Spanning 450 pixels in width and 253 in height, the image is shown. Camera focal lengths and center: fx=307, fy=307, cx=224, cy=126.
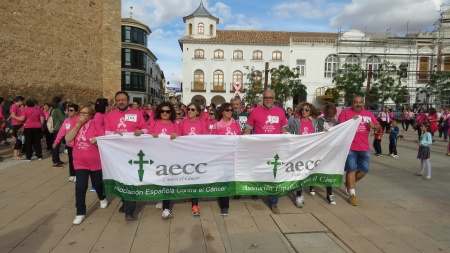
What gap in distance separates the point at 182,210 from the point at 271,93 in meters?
2.37

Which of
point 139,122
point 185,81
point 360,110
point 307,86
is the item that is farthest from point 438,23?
point 139,122

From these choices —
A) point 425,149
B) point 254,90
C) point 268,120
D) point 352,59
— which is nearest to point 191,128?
point 268,120

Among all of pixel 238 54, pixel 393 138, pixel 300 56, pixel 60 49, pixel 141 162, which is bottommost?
pixel 393 138

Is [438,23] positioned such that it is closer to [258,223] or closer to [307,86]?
[307,86]

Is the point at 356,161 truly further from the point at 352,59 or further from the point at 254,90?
the point at 352,59

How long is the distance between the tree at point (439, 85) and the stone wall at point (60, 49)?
3478cm

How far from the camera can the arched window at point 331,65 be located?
41.8 meters

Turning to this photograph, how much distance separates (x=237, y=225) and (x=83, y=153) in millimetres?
2412

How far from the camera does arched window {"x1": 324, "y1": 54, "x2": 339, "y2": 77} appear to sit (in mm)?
41844

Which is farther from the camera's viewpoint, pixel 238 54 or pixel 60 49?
pixel 238 54

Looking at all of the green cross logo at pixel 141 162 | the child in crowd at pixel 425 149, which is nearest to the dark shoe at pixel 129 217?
the green cross logo at pixel 141 162

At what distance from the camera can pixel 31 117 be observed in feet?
28.3

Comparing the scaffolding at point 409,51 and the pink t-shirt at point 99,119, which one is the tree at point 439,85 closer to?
the scaffolding at point 409,51

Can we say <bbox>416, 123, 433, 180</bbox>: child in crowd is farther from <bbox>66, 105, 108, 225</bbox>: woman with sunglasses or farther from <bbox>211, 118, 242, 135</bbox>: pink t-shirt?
<bbox>66, 105, 108, 225</bbox>: woman with sunglasses
